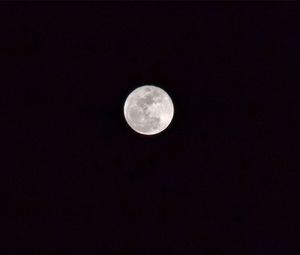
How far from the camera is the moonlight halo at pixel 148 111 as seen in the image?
19.8ft

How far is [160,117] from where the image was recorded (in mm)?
6059

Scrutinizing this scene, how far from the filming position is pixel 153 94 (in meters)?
6.18

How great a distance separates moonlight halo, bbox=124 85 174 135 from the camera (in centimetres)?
603

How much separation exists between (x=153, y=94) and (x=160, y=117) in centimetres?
41

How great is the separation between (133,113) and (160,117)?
0.43 m

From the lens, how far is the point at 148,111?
600cm

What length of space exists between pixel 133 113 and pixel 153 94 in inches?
18.1

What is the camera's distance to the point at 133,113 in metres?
6.07
